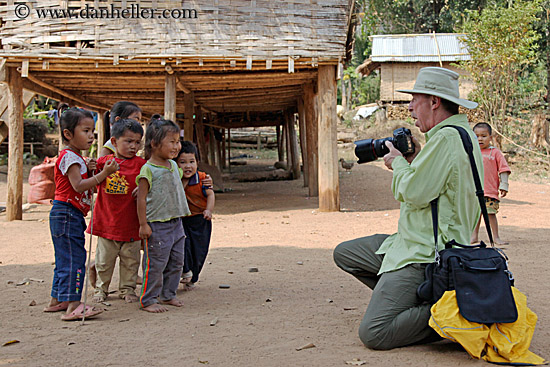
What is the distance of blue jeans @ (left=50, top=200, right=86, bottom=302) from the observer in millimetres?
4086

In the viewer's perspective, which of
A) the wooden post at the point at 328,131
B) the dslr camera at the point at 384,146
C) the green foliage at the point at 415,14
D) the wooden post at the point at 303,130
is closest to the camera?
the dslr camera at the point at 384,146

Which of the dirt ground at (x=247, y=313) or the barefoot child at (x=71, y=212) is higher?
the barefoot child at (x=71, y=212)

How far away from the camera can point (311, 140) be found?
13.9 meters

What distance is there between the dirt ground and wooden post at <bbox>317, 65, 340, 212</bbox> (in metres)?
1.65

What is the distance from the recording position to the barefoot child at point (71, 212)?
13.3 feet

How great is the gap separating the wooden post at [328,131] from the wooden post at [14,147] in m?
5.53

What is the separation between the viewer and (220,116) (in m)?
19.4

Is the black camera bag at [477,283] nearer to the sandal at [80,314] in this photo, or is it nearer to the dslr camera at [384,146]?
the dslr camera at [384,146]

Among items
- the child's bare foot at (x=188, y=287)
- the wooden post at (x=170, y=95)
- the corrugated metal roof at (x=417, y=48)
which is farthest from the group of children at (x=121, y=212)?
the corrugated metal roof at (x=417, y=48)

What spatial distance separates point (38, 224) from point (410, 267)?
838 centimetres

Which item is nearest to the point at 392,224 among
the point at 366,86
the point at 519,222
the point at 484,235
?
the point at 484,235

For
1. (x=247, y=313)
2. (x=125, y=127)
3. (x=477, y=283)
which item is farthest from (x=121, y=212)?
(x=477, y=283)

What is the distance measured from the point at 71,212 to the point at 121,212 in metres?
0.38

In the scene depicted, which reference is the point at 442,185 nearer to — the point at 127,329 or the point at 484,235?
the point at 127,329
